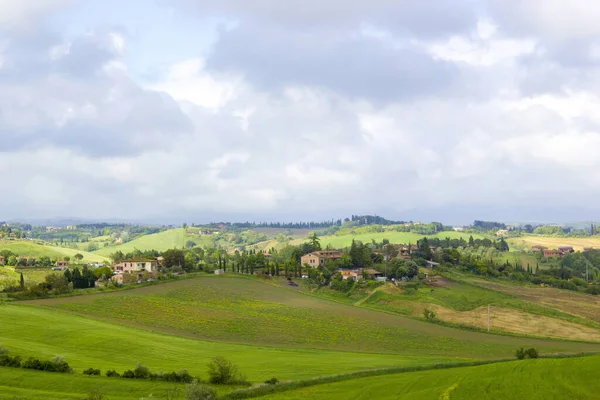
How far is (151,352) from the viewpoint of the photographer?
178 ft

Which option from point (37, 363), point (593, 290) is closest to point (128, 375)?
point (37, 363)

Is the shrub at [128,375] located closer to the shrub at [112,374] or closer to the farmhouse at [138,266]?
the shrub at [112,374]

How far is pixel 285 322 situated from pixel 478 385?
40.6 meters

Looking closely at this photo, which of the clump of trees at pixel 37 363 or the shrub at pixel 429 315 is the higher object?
the clump of trees at pixel 37 363

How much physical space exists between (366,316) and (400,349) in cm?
2014

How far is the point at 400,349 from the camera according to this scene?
213 feet

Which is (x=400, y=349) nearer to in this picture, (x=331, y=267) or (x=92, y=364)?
(x=92, y=364)

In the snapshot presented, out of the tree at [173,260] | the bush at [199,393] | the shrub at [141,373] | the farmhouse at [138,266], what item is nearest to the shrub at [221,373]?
the shrub at [141,373]

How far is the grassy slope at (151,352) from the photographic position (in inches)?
1900

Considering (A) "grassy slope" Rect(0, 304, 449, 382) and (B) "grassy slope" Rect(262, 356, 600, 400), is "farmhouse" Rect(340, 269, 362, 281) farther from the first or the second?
(B) "grassy slope" Rect(262, 356, 600, 400)

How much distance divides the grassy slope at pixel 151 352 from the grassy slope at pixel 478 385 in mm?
6041

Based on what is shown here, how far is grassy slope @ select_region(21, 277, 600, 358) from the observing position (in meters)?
66.6

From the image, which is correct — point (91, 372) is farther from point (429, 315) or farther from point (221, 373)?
point (429, 315)

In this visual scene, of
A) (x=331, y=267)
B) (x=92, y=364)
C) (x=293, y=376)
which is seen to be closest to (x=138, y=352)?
(x=92, y=364)
